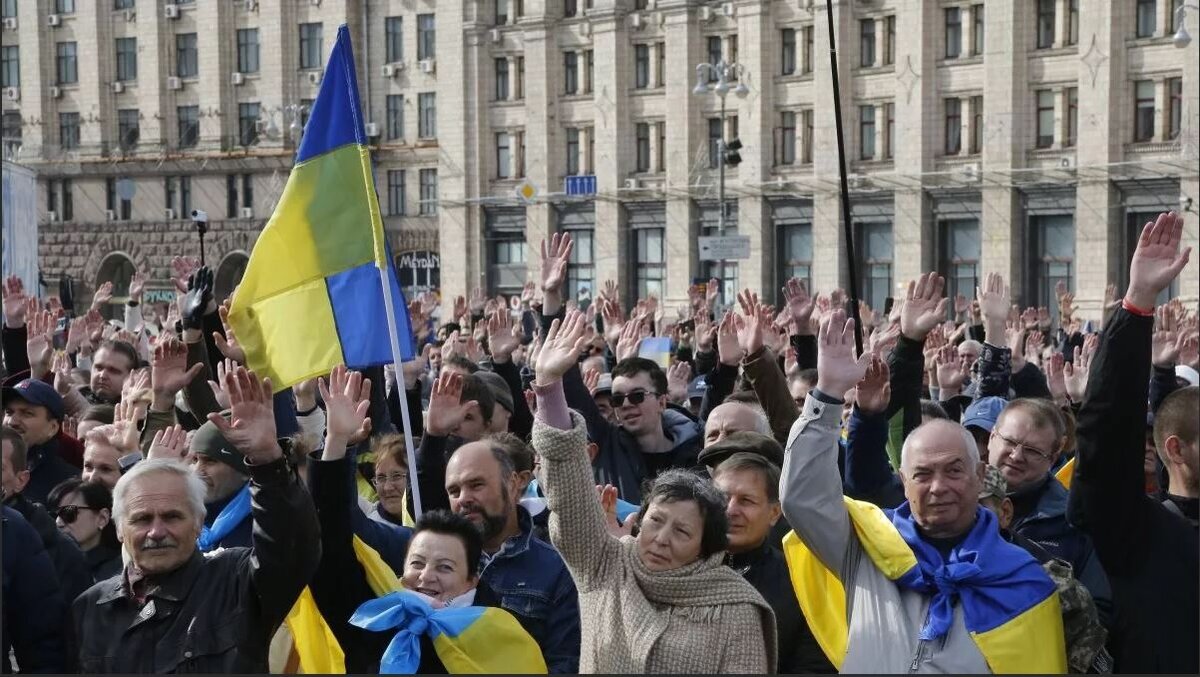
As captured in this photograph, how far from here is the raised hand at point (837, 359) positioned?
5.46 m

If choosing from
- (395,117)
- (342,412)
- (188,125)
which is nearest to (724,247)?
(342,412)

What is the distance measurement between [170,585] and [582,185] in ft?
151

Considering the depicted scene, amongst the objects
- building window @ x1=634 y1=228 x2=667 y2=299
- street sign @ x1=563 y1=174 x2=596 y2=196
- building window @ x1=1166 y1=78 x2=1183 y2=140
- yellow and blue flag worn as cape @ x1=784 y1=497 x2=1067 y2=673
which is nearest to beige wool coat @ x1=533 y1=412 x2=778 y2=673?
yellow and blue flag worn as cape @ x1=784 y1=497 x2=1067 y2=673

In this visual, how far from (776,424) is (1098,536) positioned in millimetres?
3489

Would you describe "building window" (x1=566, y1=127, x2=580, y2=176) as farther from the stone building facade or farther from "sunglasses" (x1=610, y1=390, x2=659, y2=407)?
"sunglasses" (x1=610, y1=390, x2=659, y2=407)

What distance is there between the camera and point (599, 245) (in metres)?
51.5

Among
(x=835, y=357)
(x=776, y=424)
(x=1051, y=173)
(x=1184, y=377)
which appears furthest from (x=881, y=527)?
(x=1051, y=173)

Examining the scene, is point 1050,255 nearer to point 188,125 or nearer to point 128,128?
point 188,125

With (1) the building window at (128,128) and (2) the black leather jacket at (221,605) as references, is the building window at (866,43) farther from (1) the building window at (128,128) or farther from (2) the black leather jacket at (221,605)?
(2) the black leather jacket at (221,605)

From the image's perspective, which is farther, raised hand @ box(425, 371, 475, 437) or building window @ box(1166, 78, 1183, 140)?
building window @ box(1166, 78, 1183, 140)

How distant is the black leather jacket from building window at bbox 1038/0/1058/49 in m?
41.0

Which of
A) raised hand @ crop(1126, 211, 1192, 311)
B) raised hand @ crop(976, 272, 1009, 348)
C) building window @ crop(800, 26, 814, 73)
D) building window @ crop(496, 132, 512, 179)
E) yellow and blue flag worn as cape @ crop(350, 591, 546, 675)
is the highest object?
building window @ crop(800, 26, 814, 73)

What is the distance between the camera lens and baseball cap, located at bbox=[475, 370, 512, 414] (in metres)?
8.38

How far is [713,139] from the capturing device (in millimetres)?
49344
